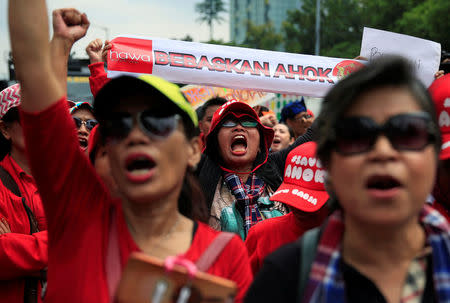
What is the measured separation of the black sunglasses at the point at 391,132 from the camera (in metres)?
1.46

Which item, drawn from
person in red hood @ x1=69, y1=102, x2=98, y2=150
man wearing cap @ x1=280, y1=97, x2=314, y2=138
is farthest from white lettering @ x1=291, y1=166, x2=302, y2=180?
man wearing cap @ x1=280, y1=97, x2=314, y2=138

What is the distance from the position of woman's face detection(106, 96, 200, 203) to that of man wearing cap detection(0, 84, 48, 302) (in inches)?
54.2

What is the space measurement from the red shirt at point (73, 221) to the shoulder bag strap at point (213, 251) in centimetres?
2

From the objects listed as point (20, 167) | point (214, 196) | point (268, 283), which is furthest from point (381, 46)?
point (268, 283)

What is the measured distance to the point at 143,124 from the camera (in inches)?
71.2

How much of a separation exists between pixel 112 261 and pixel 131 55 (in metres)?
3.12

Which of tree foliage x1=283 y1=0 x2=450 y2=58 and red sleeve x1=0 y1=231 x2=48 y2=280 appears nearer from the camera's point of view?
red sleeve x1=0 y1=231 x2=48 y2=280

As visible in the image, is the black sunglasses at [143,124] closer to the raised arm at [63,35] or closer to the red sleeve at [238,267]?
the raised arm at [63,35]

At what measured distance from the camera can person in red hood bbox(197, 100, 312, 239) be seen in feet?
12.9

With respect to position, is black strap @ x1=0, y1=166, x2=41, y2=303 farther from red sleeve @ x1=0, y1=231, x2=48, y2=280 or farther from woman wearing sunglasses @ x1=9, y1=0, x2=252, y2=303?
woman wearing sunglasses @ x1=9, y1=0, x2=252, y2=303

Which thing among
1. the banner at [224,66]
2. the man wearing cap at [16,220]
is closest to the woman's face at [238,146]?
the banner at [224,66]

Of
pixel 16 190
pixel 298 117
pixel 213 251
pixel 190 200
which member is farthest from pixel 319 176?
pixel 298 117

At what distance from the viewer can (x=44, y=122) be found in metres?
1.71

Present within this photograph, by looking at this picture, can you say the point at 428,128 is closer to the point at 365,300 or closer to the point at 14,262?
the point at 365,300
